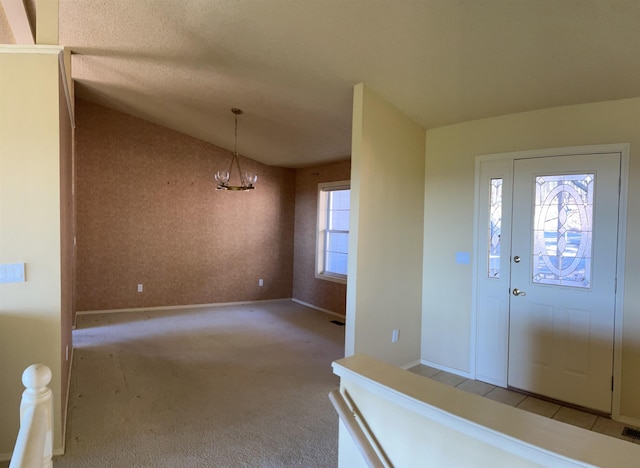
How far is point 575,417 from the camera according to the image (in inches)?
120

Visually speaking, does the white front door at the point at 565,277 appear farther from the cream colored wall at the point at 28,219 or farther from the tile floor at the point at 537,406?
the cream colored wall at the point at 28,219

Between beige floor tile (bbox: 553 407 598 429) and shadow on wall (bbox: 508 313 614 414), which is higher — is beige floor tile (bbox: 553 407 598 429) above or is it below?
below

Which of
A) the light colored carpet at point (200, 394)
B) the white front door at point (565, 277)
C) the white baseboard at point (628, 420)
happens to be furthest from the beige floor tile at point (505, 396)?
the light colored carpet at point (200, 394)

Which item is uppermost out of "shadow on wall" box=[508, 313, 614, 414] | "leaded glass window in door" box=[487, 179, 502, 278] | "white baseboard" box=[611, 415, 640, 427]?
"leaded glass window in door" box=[487, 179, 502, 278]

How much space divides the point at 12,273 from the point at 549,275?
3986mm

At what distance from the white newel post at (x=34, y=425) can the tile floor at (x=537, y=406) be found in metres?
3.30

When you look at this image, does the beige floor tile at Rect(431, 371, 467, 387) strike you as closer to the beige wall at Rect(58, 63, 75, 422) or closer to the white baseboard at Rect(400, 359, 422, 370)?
the white baseboard at Rect(400, 359, 422, 370)

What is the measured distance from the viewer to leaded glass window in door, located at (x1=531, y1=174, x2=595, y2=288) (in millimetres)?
3164

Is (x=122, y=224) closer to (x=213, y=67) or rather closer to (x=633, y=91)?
(x=213, y=67)

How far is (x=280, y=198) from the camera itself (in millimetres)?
7438

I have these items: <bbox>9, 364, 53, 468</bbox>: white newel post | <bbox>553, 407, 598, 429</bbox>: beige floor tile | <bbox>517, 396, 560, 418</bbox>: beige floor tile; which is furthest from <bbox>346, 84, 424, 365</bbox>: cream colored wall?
<bbox>9, 364, 53, 468</bbox>: white newel post

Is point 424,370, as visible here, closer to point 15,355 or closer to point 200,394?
point 200,394

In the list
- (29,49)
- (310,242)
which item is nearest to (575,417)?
(29,49)

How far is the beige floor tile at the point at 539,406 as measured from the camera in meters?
3.13
